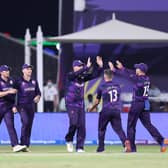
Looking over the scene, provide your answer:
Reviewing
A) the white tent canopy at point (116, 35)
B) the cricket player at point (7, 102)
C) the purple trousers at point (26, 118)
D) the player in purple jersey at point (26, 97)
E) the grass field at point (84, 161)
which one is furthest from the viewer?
the white tent canopy at point (116, 35)

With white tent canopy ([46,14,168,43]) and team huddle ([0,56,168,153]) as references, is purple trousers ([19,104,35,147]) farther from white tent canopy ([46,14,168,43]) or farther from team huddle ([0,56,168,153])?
white tent canopy ([46,14,168,43])

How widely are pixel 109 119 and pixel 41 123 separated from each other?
432 cm

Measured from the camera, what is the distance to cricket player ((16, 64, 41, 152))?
15.4 metres

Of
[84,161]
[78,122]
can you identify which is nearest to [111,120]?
[78,122]

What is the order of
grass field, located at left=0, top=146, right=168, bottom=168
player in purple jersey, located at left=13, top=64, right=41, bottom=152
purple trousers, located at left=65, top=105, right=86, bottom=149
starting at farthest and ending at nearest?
player in purple jersey, located at left=13, top=64, right=41, bottom=152, purple trousers, located at left=65, top=105, right=86, bottom=149, grass field, located at left=0, top=146, right=168, bottom=168

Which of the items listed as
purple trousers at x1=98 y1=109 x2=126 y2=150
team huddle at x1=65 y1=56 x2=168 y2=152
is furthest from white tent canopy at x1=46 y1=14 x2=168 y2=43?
purple trousers at x1=98 y1=109 x2=126 y2=150

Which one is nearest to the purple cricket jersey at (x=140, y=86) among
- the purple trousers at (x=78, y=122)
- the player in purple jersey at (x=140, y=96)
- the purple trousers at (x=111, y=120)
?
the player in purple jersey at (x=140, y=96)

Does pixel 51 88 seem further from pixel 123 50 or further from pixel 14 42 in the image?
pixel 14 42

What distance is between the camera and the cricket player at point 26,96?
15367 mm

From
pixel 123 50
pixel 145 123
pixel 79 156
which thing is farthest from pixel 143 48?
pixel 79 156

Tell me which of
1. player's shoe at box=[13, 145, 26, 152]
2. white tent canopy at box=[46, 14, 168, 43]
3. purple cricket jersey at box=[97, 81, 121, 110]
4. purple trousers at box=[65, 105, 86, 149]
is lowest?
player's shoe at box=[13, 145, 26, 152]

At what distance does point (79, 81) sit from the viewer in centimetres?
1502

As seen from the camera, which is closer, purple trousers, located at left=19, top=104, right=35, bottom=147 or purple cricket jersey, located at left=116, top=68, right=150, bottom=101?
purple cricket jersey, located at left=116, top=68, right=150, bottom=101

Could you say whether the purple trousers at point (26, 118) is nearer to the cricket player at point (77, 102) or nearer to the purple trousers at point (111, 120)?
the cricket player at point (77, 102)
